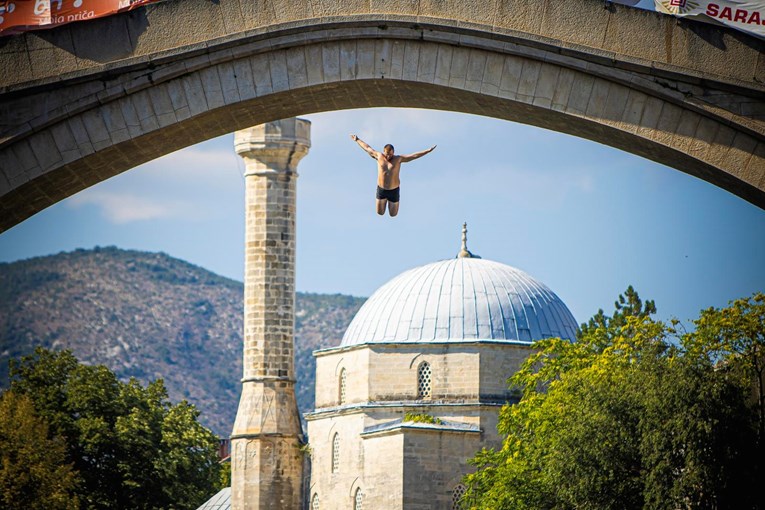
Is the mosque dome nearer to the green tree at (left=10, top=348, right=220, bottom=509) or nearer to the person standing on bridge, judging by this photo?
the green tree at (left=10, top=348, right=220, bottom=509)

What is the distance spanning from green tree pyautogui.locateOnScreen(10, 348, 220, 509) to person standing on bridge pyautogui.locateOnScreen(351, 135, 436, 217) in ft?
144

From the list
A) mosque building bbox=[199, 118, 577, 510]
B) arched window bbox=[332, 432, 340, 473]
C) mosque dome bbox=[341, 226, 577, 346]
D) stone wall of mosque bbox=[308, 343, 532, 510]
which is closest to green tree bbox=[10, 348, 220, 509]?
mosque building bbox=[199, 118, 577, 510]

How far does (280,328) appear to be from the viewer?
6344cm

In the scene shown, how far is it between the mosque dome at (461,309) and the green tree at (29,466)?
14.5m

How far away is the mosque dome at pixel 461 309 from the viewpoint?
226 ft

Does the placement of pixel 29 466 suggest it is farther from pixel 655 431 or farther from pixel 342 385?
pixel 655 431

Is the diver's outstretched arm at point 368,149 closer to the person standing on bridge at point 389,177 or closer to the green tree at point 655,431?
the person standing on bridge at point 389,177

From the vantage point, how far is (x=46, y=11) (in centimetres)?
2147

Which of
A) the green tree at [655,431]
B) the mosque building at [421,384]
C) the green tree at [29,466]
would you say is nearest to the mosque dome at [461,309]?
the mosque building at [421,384]

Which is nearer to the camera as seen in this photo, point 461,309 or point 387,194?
point 387,194

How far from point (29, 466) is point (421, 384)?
55.4ft

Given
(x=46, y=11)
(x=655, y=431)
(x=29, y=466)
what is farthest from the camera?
(x=29, y=466)

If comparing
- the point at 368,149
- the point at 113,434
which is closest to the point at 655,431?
the point at 368,149

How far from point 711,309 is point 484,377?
24522 millimetres
